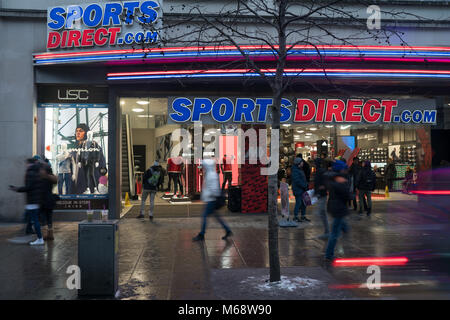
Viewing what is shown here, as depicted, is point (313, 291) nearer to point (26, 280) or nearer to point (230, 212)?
point (26, 280)

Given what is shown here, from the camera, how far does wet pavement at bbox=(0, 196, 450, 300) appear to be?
6094 mm

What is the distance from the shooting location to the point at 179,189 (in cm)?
1797

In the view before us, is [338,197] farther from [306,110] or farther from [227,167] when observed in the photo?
[227,167]

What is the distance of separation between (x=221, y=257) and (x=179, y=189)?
9.95 meters

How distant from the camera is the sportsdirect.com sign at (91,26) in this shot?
1241 cm

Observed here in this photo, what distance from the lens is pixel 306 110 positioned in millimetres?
13484

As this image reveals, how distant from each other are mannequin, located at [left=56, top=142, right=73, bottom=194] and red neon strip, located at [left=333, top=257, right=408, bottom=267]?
8889 millimetres

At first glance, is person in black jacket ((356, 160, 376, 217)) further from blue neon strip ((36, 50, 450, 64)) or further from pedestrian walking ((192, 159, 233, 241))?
pedestrian walking ((192, 159, 233, 241))

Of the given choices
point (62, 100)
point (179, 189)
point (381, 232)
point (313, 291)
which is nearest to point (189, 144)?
point (179, 189)

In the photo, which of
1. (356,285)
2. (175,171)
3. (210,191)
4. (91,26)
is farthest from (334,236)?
(175,171)

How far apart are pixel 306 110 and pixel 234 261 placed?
695 centimetres

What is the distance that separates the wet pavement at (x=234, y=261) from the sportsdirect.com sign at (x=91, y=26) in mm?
5331

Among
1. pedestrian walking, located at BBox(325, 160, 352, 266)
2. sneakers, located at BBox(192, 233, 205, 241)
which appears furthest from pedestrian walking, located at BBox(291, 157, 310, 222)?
pedestrian walking, located at BBox(325, 160, 352, 266)
